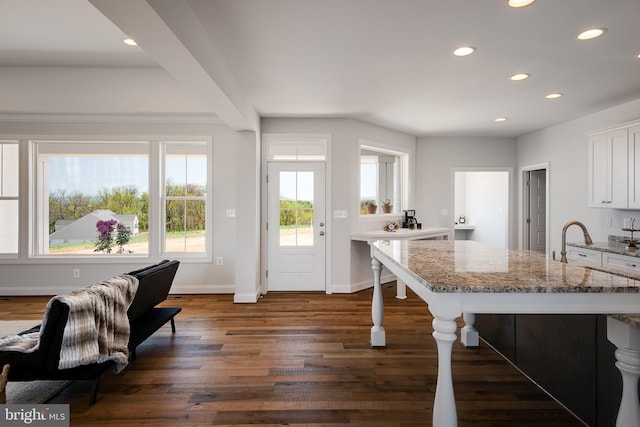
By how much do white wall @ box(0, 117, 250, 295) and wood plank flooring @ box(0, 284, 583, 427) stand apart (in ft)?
4.46

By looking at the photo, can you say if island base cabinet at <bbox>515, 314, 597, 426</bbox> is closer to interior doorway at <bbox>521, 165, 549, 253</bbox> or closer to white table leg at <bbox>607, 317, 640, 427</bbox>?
white table leg at <bbox>607, 317, 640, 427</bbox>

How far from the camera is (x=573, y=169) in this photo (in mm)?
5137

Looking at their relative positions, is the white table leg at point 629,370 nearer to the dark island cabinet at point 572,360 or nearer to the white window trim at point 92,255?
the dark island cabinet at point 572,360

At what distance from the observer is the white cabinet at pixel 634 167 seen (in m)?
3.83

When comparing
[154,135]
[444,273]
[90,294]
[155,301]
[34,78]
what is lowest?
[155,301]

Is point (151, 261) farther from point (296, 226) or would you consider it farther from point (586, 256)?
point (586, 256)

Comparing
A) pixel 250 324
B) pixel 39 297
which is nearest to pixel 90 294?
pixel 250 324

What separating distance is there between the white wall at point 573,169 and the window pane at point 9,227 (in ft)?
25.5

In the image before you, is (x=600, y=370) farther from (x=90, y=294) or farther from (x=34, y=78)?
(x=34, y=78)

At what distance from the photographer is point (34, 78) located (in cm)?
466

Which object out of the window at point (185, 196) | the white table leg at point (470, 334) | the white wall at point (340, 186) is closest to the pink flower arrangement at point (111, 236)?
the window at point (185, 196)

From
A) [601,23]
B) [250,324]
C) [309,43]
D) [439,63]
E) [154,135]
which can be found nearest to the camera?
[601,23]

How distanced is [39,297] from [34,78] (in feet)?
9.54

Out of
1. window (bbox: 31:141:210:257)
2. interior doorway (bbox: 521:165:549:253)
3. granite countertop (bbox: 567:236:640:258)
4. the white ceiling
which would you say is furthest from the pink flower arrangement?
interior doorway (bbox: 521:165:549:253)
